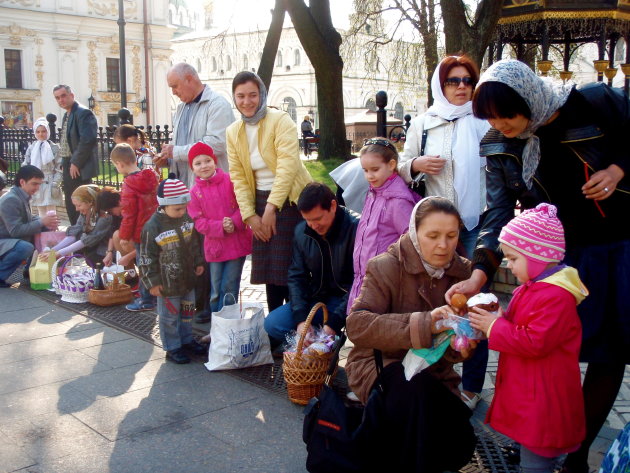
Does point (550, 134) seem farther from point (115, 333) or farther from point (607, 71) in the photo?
point (607, 71)

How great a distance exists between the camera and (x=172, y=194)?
A: 5.23 metres

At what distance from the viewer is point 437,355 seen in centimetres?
300

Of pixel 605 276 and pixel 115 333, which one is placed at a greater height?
pixel 605 276

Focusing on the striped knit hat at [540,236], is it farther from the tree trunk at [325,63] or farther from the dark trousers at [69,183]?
the tree trunk at [325,63]

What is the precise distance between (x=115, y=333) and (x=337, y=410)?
11.1 feet

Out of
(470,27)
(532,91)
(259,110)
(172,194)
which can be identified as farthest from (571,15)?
(532,91)

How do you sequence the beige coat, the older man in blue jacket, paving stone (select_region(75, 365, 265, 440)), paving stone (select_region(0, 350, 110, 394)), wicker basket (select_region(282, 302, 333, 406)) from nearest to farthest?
1. the beige coat
2. paving stone (select_region(75, 365, 265, 440))
3. wicker basket (select_region(282, 302, 333, 406))
4. paving stone (select_region(0, 350, 110, 394))
5. the older man in blue jacket

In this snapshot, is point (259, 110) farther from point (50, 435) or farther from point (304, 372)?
point (50, 435)

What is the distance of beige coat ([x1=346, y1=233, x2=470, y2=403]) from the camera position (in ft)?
10.3

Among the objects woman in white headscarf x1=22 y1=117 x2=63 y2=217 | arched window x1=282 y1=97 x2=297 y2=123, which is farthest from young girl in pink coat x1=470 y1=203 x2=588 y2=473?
arched window x1=282 y1=97 x2=297 y2=123

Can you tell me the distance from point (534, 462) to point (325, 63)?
1129 cm

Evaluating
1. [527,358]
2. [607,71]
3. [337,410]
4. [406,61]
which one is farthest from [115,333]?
[406,61]

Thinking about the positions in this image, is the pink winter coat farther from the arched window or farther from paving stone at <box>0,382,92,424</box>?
the arched window

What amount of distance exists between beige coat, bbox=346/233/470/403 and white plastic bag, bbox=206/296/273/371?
1518 mm
